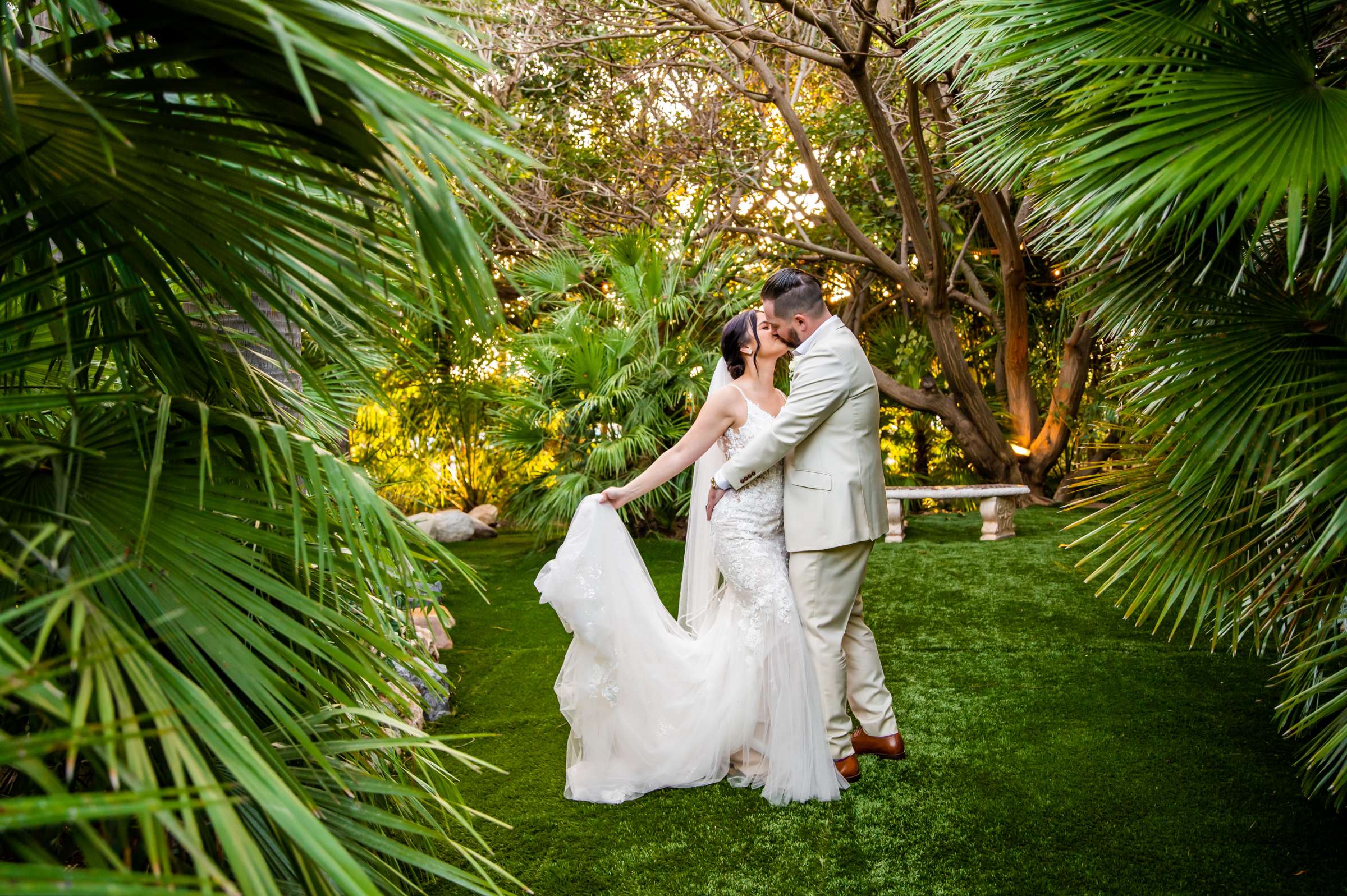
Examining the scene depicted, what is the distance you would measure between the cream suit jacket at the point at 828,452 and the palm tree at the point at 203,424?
2006 mm

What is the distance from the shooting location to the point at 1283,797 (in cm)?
309

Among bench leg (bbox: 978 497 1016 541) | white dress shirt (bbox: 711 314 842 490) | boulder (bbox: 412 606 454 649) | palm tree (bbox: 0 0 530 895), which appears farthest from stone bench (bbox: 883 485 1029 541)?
palm tree (bbox: 0 0 530 895)

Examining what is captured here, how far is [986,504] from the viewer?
744 cm

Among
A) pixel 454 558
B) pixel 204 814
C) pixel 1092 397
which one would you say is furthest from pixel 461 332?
pixel 1092 397

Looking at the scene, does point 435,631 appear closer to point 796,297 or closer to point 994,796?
point 796,297

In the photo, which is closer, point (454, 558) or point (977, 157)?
point (454, 558)

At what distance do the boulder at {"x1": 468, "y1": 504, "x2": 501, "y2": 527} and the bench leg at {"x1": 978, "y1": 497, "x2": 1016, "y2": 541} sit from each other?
5.20 meters

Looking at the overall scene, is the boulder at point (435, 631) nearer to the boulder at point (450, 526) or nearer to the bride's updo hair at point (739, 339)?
the bride's updo hair at point (739, 339)

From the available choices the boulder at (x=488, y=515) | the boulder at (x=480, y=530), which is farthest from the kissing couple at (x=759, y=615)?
the boulder at (x=488, y=515)

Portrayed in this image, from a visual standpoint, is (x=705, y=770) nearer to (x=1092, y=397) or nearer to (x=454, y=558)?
(x=454, y=558)

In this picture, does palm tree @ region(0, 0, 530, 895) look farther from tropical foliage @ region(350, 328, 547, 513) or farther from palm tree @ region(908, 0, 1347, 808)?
tropical foliage @ region(350, 328, 547, 513)

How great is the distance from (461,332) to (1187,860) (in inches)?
103

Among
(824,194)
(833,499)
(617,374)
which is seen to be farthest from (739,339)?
(824,194)

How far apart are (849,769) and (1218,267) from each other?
2082mm
